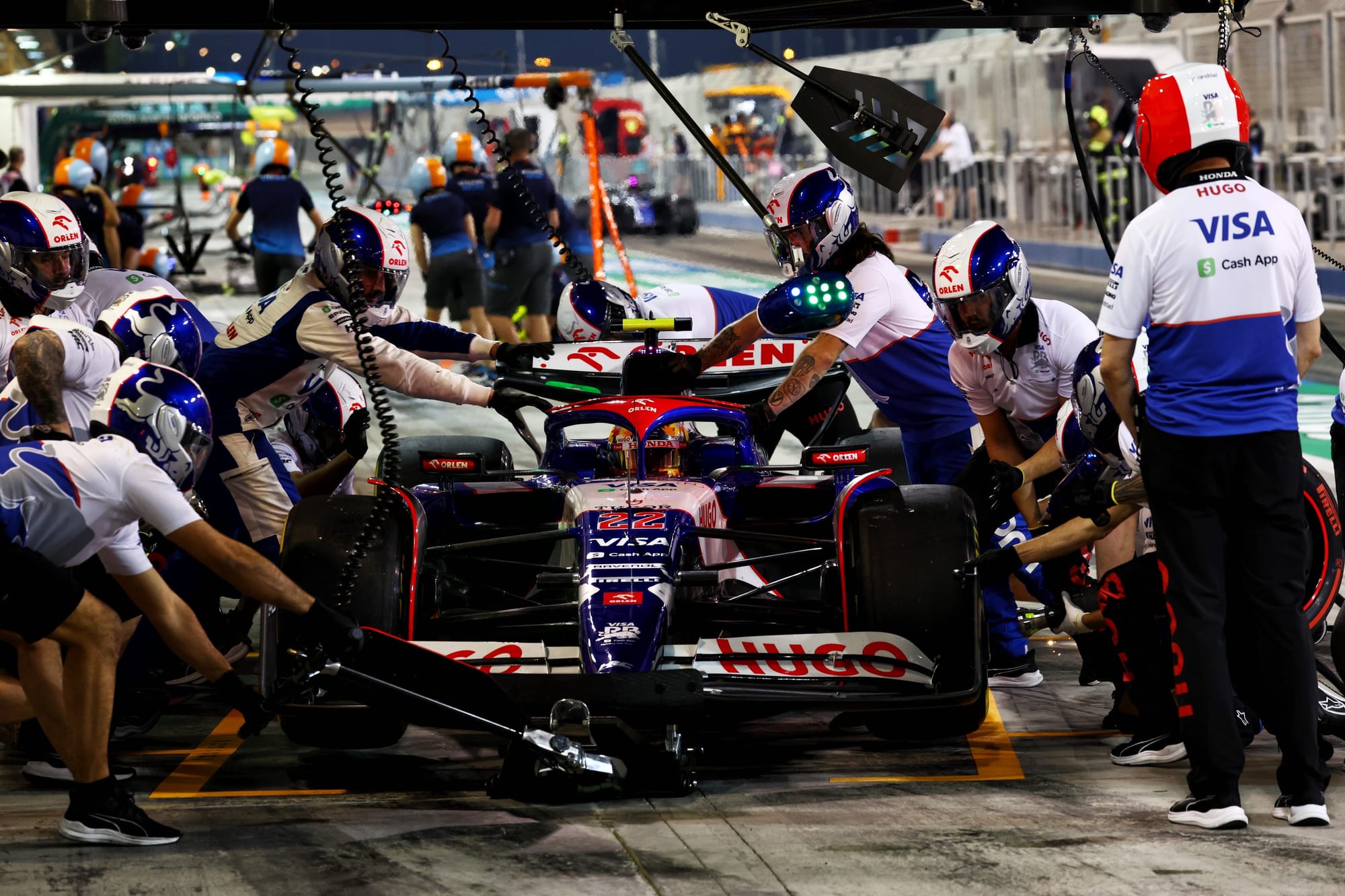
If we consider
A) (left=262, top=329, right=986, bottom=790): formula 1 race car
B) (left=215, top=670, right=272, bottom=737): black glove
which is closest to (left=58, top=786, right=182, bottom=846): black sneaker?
(left=215, top=670, right=272, bottom=737): black glove

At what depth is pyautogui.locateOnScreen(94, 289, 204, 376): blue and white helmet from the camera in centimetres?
688

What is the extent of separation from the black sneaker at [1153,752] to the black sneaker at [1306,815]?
0.74 meters

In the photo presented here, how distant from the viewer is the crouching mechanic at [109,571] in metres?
5.05

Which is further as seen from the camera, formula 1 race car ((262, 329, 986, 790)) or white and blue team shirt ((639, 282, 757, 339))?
white and blue team shirt ((639, 282, 757, 339))

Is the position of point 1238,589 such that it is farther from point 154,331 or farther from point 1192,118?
point 154,331

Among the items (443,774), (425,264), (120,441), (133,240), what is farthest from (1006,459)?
(133,240)

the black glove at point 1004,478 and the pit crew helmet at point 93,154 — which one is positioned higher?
the pit crew helmet at point 93,154

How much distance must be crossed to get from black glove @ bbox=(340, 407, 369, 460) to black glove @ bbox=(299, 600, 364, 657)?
93.3 inches

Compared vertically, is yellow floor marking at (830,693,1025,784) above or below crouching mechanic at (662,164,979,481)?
below

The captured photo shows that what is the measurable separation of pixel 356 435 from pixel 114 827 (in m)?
2.77

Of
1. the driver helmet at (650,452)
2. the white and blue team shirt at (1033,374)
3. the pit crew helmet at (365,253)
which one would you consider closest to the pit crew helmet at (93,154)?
the pit crew helmet at (365,253)

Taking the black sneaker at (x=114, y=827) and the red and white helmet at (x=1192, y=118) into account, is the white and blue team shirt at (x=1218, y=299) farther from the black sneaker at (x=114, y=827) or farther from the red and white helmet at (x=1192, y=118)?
the black sneaker at (x=114, y=827)

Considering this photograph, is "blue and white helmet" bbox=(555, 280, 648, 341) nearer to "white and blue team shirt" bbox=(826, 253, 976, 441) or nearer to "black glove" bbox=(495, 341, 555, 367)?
"black glove" bbox=(495, 341, 555, 367)

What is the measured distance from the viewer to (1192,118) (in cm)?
509
